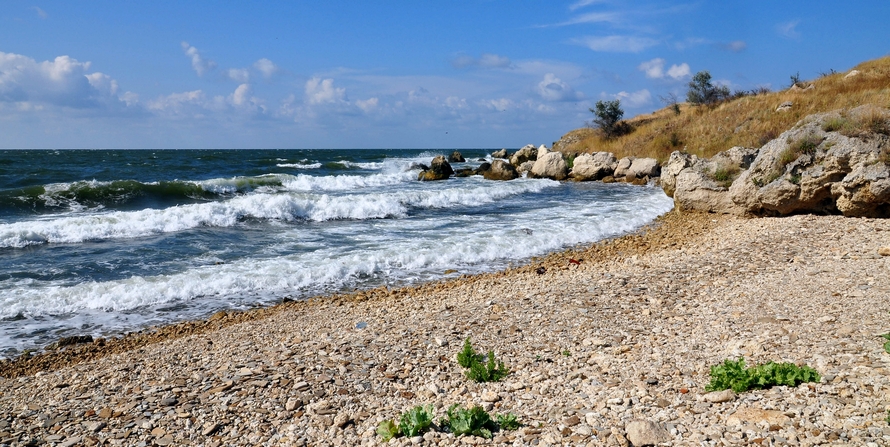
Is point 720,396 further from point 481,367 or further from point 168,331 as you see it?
point 168,331

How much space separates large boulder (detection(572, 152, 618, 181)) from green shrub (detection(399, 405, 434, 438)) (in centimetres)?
3031

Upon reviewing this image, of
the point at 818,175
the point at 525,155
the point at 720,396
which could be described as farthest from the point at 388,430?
the point at 525,155

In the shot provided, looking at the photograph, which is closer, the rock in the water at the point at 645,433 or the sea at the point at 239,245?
the rock in the water at the point at 645,433

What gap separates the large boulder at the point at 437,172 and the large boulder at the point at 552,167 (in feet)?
20.0

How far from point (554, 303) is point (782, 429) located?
4.08 metres

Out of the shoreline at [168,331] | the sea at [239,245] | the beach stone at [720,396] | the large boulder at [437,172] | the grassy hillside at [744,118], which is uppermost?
the grassy hillside at [744,118]

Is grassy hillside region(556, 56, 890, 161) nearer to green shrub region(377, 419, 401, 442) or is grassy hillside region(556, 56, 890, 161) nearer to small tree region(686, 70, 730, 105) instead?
small tree region(686, 70, 730, 105)

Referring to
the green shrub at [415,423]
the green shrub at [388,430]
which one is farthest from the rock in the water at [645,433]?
the green shrub at [388,430]

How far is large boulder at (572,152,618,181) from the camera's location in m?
32.4

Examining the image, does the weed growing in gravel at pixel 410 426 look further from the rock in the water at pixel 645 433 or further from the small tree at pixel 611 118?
the small tree at pixel 611 118

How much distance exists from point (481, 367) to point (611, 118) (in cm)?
3979

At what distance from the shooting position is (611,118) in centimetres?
4150

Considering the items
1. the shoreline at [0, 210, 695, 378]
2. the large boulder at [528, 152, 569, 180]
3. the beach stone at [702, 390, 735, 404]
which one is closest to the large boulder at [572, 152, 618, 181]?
the large boulder at [528, 152, 569, 180]

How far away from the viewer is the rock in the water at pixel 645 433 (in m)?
3.47
